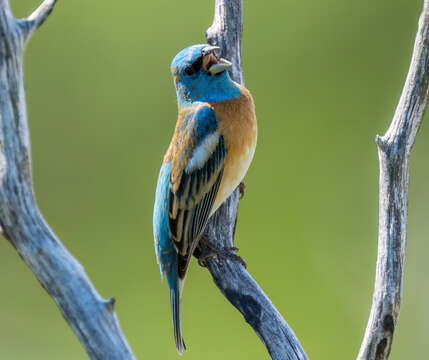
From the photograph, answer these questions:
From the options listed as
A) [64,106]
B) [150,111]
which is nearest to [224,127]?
[150,111]

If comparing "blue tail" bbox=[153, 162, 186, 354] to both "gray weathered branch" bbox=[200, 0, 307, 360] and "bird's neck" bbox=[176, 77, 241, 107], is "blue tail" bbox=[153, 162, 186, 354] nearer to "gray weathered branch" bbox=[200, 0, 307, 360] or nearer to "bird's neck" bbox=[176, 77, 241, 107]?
"gray weathered branch" bbox=[200, 0, 307, 360]

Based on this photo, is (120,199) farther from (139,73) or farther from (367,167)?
(367,167)

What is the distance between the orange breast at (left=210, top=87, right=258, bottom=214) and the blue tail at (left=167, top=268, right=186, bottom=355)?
382mm

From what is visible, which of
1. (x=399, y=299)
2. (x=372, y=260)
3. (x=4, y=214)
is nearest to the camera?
(x=4, y=214)

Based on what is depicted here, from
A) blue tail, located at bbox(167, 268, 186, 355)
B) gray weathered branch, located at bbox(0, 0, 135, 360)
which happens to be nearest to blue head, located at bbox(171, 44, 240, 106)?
blue tail, located at bbox(167, 268, 186, 355)

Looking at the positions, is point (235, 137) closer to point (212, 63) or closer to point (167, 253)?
point (212, 63)

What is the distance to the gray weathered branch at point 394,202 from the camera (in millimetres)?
2600

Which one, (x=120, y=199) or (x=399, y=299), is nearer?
(x=399, y=299)

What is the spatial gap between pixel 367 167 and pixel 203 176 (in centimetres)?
373

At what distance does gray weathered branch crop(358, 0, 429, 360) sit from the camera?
2600mm

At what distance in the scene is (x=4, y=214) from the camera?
2.12 metres

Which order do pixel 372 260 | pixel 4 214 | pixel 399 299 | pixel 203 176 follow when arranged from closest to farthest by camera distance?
pixel 4 214, pixel 399 299, pixel 203 176, pixel 372 260

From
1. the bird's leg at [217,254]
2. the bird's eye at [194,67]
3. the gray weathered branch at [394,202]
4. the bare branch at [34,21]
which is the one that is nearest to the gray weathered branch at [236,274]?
the bird's leg at [217,254]

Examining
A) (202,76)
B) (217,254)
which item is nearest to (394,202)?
(217,254)
